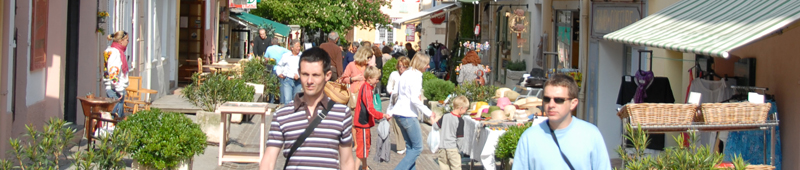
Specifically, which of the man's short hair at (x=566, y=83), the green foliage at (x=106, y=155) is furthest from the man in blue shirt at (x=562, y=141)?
the green foliage at (x=106, y=155)

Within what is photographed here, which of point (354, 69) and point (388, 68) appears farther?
point (388, 68)

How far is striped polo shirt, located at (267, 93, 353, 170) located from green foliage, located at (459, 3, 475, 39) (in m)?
19.8

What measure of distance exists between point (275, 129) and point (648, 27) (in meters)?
4.39

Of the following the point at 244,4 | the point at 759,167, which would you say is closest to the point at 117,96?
the point at 759,167

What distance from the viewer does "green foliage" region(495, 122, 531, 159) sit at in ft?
25.3

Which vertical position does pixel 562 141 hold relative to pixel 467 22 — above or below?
below

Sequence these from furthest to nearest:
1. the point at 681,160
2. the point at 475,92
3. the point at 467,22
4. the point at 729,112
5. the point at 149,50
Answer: the point at 467,22, the point at 149,50, the point at 475,92, the point at 729,112, the point at 681,160

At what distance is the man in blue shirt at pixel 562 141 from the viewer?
4.23 meters

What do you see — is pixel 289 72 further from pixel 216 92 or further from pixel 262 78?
pixel 262 78

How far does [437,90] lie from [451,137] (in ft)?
20.6

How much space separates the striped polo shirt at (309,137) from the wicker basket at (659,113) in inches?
103

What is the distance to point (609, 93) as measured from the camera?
34.7 ft

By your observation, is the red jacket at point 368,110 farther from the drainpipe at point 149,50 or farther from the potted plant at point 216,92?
the drainpipe at point 149,50

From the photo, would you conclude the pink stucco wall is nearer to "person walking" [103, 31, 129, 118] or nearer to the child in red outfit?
the child in red outfit
